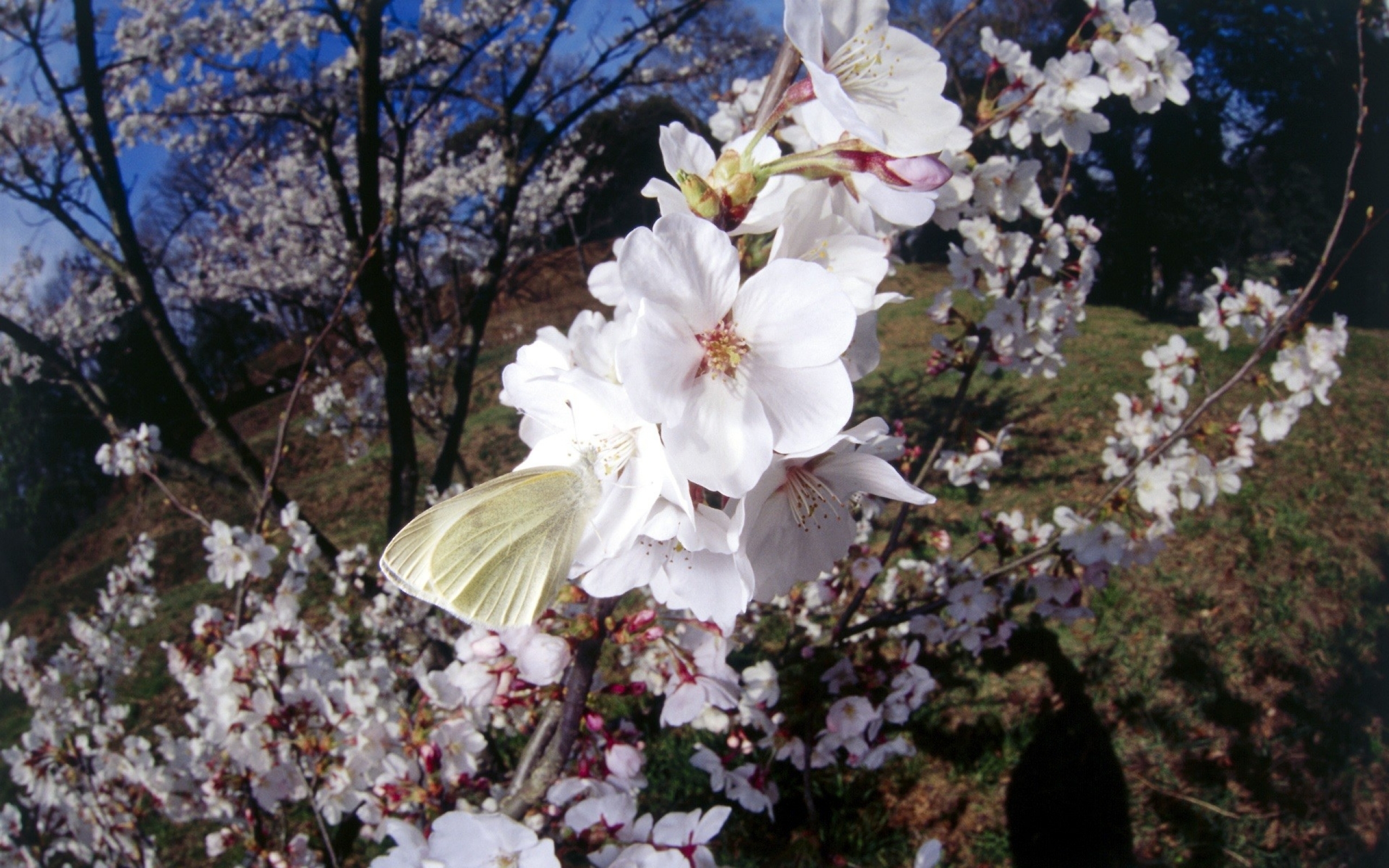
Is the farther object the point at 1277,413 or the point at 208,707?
the point at 1277,413

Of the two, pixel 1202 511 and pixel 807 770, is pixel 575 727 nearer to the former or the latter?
Result: pixel 807 770

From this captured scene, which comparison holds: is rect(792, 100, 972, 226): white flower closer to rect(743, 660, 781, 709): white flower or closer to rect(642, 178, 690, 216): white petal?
rect(642, 178, 690, 216): white petal

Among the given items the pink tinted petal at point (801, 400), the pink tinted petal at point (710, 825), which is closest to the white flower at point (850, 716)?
the pink tinted petal at point (710, 825)

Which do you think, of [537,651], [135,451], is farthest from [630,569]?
[135,451]

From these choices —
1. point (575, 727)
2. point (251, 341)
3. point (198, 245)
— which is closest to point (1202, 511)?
point (575, 727)

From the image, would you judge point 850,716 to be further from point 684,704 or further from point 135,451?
point 135,451

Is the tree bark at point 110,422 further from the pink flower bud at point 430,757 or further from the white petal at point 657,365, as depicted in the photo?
the white petal at point 657,365
